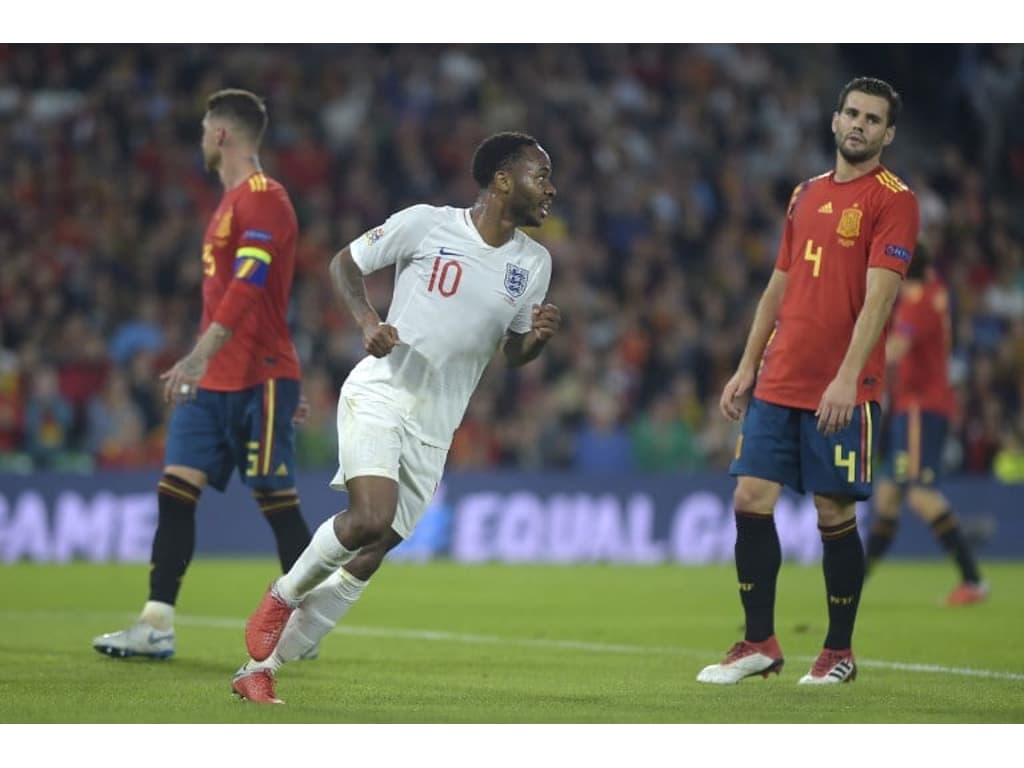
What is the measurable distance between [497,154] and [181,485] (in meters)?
2.45

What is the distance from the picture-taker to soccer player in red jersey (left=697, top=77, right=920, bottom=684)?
289 inches

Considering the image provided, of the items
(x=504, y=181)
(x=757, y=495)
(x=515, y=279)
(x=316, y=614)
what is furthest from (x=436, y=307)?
(x=757, y=495)

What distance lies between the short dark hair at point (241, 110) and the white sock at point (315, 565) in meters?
2.66

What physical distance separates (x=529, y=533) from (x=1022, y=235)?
27.6ft

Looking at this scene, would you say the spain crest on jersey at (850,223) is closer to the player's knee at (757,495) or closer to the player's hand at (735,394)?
the player's hand at (735,394)

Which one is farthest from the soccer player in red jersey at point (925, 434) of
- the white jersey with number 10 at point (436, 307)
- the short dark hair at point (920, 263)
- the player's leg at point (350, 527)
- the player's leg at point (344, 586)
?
the player's leg at point (350, 527)

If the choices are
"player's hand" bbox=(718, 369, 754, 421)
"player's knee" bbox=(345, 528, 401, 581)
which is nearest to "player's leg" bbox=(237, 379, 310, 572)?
Result: "player's knee" bbox=(345, 528, 401, 581)

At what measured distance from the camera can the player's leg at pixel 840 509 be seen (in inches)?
292

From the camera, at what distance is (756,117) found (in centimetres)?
2291

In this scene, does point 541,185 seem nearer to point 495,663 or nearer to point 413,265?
point 413,265

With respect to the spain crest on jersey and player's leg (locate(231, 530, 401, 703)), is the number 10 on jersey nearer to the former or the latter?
player's leg (locate(231, 530, 401, 703))

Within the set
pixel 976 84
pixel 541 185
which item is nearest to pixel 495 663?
pixel 541 185

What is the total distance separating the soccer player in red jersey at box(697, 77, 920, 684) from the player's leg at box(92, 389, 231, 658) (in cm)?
248

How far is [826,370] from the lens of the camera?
7496 millimetres
